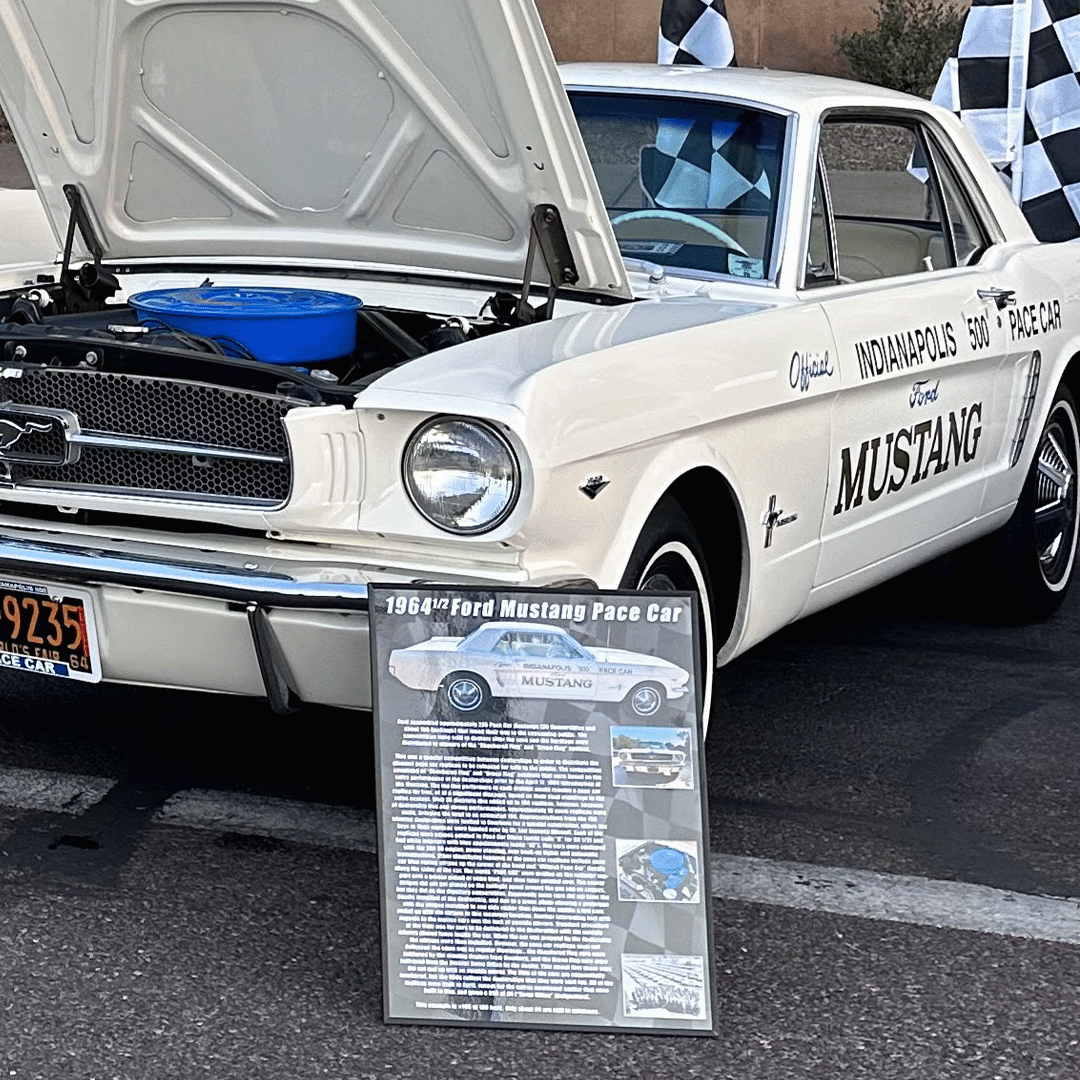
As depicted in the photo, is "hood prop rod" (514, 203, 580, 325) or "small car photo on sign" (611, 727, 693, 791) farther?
"hood prop rod" (514, 203, 580, 325)

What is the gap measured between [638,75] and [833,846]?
6.73 ft

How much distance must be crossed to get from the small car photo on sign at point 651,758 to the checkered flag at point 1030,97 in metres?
5.33

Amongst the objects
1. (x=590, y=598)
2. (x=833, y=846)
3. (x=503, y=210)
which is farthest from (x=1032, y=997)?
(x=503, y=210)

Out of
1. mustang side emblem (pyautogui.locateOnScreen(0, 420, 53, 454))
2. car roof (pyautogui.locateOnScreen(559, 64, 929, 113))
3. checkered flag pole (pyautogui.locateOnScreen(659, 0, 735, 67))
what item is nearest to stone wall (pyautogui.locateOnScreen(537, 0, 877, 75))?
checkered flag pole (pyautogui.locateOnScreen(659, 0, 735, 67))

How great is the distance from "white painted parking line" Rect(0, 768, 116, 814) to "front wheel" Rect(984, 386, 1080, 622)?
2.70 m

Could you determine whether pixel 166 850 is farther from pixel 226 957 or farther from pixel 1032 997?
pixel 1032 997

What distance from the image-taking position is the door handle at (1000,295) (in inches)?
189

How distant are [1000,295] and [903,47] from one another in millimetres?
16148

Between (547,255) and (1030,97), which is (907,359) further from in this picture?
(1030,97)

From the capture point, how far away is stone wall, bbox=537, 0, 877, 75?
20.9 meters

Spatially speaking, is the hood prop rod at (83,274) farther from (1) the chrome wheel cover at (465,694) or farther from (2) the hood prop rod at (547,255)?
(1) the chrome wheel cover at (465,694)

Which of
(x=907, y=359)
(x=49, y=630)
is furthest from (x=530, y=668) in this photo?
(x=907, y=359)

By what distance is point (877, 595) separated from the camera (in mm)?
5770

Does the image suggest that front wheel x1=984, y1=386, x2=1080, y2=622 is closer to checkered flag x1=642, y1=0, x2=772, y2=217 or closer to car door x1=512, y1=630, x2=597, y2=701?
checkered flag x1=642, y1=0, x2=772, y2=217
